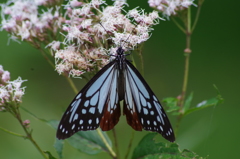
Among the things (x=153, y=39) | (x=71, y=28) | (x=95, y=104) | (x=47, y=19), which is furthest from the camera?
(x=153, y=39)

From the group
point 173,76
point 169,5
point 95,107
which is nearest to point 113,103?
point 95,107

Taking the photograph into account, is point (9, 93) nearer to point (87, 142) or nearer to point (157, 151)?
point (87, 142)

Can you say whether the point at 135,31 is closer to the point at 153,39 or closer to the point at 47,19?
the point at 47,19

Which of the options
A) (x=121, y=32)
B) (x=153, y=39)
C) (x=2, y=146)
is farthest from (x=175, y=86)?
(x=121, y=32)

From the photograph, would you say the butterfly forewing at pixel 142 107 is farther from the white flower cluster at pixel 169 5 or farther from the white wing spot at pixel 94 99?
the white flower cluster at pixel 169 5

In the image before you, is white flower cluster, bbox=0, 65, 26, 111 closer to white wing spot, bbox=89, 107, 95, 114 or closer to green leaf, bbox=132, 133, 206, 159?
white wing spot, bbox=89, 107, 95, 114

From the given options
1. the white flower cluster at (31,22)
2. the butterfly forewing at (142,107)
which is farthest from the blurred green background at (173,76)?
the butterfly forewing at (142,107)
